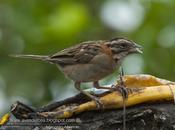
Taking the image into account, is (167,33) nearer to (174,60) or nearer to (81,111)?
(174,60)

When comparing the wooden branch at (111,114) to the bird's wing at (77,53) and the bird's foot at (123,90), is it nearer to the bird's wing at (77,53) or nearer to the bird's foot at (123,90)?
the bird's foot at (123,90)

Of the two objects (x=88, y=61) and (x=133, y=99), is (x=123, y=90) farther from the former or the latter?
(x=88, y=61)

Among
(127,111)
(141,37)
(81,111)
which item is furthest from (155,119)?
(141,37)

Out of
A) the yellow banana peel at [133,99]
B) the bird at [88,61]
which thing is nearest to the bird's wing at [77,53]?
the bird at [88,61]

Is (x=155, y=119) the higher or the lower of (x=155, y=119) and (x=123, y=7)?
the lower

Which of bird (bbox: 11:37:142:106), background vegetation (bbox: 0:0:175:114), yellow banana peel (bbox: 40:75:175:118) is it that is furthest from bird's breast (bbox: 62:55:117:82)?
yellow banana peel (bbox: 40:75:175:118)

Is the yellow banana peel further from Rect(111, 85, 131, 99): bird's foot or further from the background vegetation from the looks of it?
the background vegetation
